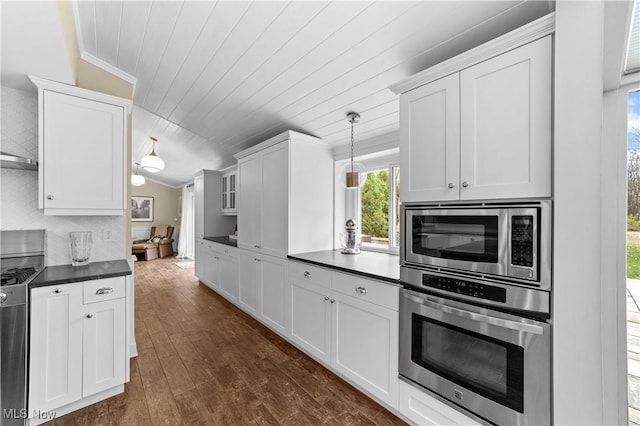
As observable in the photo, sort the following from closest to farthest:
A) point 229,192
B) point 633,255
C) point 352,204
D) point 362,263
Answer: point 633,255
point 362,263
point 352,204
point 229,192

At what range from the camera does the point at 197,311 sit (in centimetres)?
374

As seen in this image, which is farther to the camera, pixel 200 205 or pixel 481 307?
pixel 200 205

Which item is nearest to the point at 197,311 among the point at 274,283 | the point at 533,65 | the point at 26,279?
the point at 274,283

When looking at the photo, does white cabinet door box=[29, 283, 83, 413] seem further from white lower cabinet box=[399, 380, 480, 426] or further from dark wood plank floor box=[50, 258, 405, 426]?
white lower cabinet box=[399, 380, 480, 426]

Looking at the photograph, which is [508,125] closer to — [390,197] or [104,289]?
[390,197]

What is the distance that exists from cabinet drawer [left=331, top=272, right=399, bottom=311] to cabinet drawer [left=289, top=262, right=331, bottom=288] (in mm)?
90

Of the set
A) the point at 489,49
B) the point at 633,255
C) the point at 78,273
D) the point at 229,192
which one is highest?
the point at 489,49

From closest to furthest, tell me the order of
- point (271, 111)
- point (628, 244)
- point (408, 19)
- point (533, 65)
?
point (533, 65) → point (628, 244) → point (408, 19) → point (271, 111)

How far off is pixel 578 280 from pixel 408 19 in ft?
4.89

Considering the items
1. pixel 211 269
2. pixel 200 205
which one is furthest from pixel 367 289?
pixel 200 205

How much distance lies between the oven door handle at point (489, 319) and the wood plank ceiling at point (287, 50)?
1.47 m

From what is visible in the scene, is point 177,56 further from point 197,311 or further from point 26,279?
point 197,311

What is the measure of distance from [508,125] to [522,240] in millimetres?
553

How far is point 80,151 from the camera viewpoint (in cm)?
209
